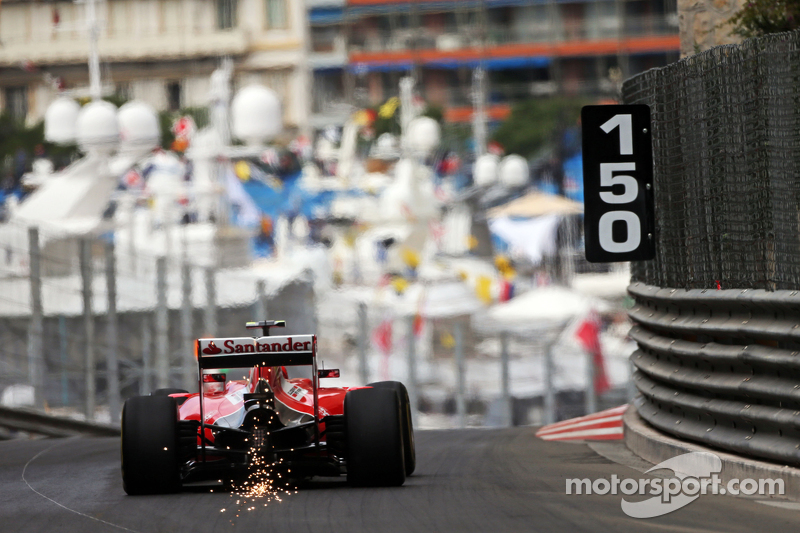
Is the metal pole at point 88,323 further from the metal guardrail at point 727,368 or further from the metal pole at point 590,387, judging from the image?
the metal guardrail at point 727,368

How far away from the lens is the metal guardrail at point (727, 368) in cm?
710

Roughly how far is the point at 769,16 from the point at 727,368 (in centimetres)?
338

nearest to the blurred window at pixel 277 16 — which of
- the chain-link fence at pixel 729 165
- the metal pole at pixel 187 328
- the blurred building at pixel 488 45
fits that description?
the blurred building at pixel 488 45

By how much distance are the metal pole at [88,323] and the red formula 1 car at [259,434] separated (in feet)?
28.0

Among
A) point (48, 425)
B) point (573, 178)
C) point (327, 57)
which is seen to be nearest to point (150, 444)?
point (48, 425)

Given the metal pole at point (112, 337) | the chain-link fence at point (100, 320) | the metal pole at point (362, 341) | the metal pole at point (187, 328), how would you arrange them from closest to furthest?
1. the chain-link fence at point (100, 320)
2. the metal pole at point (112, 337)
3. the metal pole at point (187, 328)
4. the metal pole at point (362, 341)

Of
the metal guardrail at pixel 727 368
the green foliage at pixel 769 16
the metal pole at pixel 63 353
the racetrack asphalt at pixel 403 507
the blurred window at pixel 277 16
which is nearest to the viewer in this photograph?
the racetrack asphalt at pixel 403 507

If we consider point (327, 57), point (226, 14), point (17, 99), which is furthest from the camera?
point (327, 57)

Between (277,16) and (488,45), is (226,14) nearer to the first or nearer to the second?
(277,16)

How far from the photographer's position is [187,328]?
17.6m

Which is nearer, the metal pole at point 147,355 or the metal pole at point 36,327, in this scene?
the metal pole at point 36,327

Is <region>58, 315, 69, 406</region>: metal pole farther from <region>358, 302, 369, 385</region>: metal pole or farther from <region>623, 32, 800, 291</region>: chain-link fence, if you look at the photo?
<region>623, 32, 800, 291</region>: chain-link fence

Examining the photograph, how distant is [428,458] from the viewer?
394 inches

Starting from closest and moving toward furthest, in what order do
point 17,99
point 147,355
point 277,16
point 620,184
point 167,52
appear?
point 620,184
point 147,355
point 167,52
point 17,99
point 277,16
